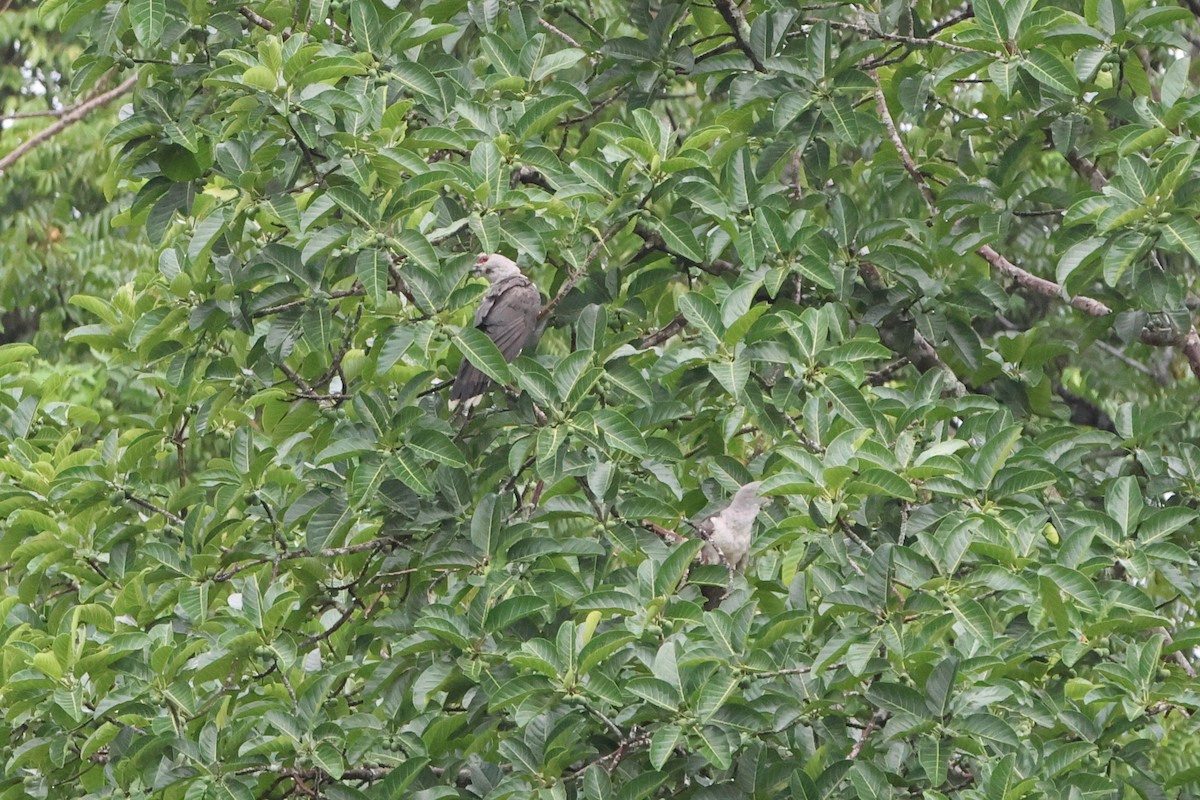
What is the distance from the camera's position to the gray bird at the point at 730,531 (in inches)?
126

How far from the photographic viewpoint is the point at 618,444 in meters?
2.77

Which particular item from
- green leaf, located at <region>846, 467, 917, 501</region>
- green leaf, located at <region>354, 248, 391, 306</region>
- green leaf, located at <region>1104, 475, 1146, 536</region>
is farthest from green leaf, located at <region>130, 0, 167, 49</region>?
green leaf, located at <region>1104, 475, 1146, 536</region>

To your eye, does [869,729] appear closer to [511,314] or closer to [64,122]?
[511,314]

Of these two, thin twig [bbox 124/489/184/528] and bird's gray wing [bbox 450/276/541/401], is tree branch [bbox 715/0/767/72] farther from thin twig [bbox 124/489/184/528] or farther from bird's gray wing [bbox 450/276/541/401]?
thin twig [bbox 124/489/184/528]

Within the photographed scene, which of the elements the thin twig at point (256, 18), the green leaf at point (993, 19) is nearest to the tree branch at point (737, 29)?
the green leaf at point (993, 19)

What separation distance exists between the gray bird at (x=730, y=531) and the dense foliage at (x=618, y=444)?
46mm

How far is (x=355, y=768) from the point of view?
117 inches

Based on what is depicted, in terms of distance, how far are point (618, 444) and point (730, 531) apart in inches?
25.1

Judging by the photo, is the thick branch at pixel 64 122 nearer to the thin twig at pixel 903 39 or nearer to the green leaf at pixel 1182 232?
the thin twig at pixel 903 39

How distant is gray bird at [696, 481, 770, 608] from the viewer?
3.21 m

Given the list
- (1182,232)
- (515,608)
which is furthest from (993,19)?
(515,608)

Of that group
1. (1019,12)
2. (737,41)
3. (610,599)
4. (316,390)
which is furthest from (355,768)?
(1019,12)

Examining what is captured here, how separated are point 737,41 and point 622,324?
0.78 meters

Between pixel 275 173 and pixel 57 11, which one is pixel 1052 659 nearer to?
pixel 275 173
